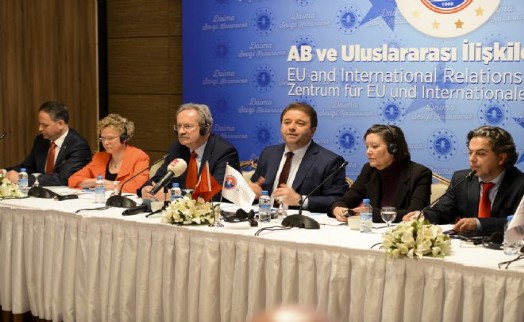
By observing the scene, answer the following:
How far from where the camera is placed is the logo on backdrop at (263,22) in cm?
632

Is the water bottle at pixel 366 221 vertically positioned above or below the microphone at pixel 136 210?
above

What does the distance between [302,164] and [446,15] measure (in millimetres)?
1704

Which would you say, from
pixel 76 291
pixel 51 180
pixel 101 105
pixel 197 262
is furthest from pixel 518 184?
pixel 101 105

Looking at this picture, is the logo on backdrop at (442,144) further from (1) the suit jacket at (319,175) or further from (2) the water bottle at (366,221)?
(2) the water bottle at (366,221)

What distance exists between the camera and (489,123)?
215 inches

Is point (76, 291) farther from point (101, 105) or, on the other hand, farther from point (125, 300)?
point (101, 105)

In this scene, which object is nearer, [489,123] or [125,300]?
[125,300]

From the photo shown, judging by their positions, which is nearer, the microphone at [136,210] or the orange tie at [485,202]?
the orange tie at [485,202]

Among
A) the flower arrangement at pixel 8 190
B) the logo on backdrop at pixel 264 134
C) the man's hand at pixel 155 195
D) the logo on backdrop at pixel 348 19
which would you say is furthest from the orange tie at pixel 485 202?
the logo on backdrop at pixel 264 134

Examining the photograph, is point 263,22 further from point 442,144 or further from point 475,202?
point 475,202

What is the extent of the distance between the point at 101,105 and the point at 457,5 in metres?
3.68

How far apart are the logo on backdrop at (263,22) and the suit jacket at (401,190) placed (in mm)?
2296

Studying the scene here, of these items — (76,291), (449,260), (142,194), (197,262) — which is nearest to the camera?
(449,260)

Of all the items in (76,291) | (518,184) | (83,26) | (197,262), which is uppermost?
(83,26)
